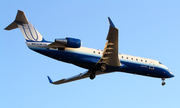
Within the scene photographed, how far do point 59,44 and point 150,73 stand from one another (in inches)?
486

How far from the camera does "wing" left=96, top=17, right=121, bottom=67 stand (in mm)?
22573

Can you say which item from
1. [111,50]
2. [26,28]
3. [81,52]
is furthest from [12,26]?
[111,50]

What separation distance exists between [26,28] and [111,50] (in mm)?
9108

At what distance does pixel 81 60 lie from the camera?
87.4 feet

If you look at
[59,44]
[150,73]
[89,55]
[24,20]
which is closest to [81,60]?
[89,55]

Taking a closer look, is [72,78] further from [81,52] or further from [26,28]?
[26,28]

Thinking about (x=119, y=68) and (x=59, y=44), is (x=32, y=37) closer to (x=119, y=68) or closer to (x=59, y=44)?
(x=59, y=44)

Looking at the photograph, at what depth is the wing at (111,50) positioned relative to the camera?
74.1ft

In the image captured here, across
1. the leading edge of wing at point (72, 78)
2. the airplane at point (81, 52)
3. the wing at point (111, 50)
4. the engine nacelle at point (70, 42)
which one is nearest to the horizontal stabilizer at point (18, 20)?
the airplane at point (81, 52)

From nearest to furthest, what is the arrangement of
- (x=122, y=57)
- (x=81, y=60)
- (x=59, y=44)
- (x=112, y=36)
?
(x=112, y=36), (x=59, y=44), (x=81, y=60), (x=122, y=57)

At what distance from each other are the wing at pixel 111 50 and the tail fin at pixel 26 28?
6.72 m

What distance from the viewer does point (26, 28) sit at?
2584cm

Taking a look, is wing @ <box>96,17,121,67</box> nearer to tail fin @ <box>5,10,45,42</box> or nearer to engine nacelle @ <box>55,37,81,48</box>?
engine nacelle @ <box>55,37,81,48</box>

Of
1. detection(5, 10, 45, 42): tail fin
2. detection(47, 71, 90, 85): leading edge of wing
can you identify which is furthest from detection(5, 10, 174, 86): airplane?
detection(47, 71, 90, 85): leading edge of wing
